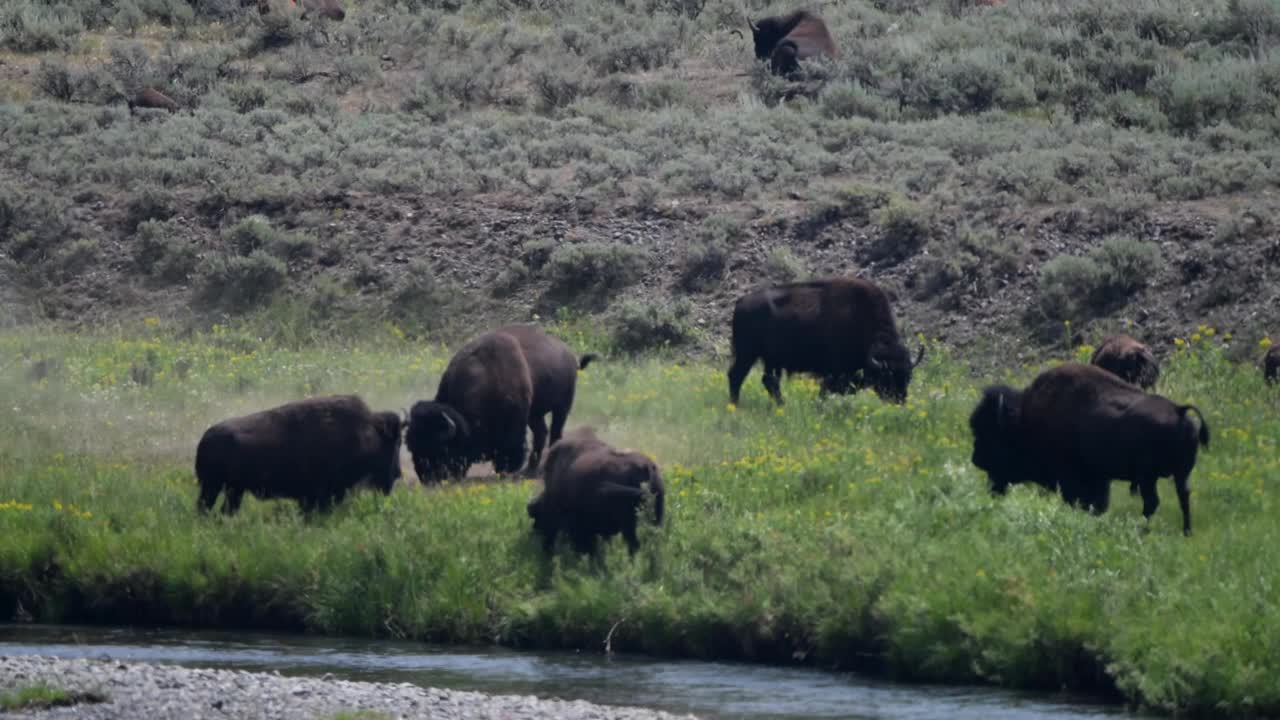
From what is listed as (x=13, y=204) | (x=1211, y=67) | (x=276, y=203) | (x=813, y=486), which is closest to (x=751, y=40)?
(x=1211, y=67)

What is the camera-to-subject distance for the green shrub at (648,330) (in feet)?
84.1

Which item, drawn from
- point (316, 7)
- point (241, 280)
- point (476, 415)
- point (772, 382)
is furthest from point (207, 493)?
point (316, 7)

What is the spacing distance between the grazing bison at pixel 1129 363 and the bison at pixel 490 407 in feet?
17.2

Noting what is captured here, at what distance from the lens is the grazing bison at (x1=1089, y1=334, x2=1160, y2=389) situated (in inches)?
730

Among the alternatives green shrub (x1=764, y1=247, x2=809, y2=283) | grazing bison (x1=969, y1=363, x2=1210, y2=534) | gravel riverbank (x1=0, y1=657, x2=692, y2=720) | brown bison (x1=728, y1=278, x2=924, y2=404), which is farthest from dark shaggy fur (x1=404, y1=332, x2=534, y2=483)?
green shrub (x1=764, y1=247, x2=809, y2=283)

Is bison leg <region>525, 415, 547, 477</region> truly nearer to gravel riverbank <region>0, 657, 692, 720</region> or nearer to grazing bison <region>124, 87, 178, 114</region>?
gravel riverbank <region>0, 657, 692, 720</region>

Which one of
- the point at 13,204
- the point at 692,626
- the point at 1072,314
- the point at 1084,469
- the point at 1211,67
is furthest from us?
the point at 1211,67

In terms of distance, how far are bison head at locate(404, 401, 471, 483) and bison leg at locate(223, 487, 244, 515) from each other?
1.69 meters

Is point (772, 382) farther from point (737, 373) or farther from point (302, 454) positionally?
point (302, 454)

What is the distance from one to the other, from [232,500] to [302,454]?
693mm

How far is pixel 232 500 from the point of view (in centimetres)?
1544

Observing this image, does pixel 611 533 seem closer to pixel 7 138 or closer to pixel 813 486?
pixel 813 486

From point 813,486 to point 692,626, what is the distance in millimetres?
2662

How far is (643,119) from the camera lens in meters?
35.1
